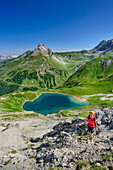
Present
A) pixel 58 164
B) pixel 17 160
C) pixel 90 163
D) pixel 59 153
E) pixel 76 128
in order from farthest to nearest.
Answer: pixel 76 128
pixel 17 160
pixel 59 153
pixel 58 164
pixel 90 163

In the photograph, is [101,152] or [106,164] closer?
[106,164]

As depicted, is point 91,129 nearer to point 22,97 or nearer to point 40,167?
point 40,167

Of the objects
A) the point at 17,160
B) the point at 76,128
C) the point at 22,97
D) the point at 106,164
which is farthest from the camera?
the point at 22,97

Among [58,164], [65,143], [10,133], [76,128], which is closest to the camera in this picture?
[58,164]

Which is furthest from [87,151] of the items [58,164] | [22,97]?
Result: [22,97]

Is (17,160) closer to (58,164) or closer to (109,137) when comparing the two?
(58,164)

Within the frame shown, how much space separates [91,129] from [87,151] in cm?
391

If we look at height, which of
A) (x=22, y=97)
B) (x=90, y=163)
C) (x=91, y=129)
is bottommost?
(x=22, y=97)

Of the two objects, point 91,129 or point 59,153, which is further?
point 91,129

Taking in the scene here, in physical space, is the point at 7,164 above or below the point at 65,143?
below

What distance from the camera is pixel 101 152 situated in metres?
11.7

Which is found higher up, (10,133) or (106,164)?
(106,164)

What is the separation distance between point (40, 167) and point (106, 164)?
725 centimetres

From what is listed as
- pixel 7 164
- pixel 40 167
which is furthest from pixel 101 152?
pixel 7 164
